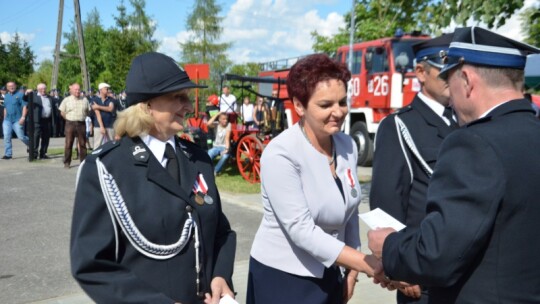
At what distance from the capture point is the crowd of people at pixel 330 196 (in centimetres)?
153

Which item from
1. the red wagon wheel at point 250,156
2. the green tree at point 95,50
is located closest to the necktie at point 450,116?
the red wagon wheel at point 250,156

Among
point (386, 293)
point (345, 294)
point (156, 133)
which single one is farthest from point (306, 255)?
point (386, 293)

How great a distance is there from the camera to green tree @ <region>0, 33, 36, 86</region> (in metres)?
38.1

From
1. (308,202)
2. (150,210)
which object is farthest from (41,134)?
(150,210)

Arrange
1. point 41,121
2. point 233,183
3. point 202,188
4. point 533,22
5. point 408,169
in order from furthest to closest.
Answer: point 41,121
point 233,183
point 533,22
point 408,169
point 202,188

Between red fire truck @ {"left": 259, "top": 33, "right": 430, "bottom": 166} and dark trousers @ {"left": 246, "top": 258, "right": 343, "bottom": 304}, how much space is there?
30.0 ft

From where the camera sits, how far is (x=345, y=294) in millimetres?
2635

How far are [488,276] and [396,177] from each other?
0.87m

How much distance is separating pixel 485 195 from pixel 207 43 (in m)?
47.4

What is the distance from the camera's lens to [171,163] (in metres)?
2.11

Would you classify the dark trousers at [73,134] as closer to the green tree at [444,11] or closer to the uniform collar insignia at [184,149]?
the green tree at [444,11]

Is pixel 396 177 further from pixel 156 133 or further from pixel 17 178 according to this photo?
pixel 17 178

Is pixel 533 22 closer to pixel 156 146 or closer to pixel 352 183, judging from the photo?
pixel 352 183

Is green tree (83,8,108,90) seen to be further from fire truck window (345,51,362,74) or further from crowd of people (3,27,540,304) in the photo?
crowd of people (3,27,540,304)
